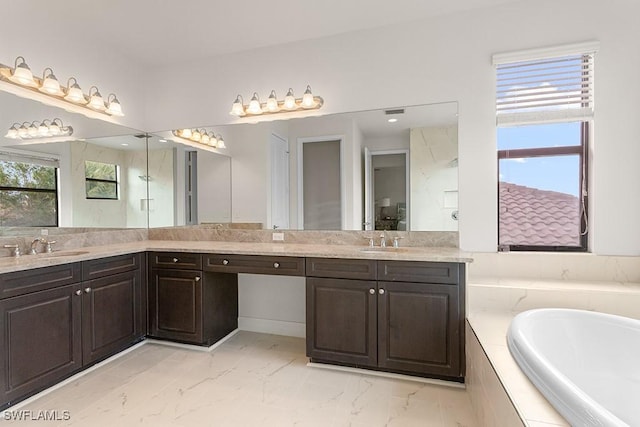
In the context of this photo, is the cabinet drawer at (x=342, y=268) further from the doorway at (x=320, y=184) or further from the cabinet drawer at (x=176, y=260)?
the cabinet drawer at (x=176, y=260)

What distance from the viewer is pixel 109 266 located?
2.40 m

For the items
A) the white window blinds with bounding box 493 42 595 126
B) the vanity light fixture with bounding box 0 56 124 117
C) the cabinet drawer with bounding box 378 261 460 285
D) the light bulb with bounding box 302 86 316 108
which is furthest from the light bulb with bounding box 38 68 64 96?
the white window blinds with bounding box 493 42 595 126

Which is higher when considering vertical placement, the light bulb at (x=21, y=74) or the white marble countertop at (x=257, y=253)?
the light bulb at (x=21, y=74)

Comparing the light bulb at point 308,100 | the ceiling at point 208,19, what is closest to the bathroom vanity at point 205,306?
the light bulb at point 308,100

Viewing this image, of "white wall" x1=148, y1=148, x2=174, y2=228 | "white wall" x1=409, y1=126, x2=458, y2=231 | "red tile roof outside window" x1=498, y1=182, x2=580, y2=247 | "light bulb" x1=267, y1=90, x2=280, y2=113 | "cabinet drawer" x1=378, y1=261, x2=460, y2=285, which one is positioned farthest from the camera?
"white wall" x1=148, y1=148, x2=174, y2=228

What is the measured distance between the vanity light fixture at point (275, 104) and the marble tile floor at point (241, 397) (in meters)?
2.08

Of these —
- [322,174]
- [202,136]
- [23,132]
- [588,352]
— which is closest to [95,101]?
[23,132]

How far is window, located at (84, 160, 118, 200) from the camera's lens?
279 centimetres

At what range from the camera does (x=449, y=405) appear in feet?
6.20

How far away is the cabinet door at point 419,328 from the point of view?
2.03 m

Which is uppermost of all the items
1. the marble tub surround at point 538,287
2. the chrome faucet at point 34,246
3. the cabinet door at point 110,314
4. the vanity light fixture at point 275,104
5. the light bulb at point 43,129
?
the vanity light fixture at point 275,104

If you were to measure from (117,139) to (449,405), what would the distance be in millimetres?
3433

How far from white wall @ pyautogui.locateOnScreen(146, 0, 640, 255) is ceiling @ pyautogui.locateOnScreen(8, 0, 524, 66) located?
0.12 meters

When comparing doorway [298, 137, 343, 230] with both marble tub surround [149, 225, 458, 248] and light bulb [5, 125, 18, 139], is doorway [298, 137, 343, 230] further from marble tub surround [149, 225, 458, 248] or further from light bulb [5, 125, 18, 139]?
light bulb [5, 125, 18, 139]
